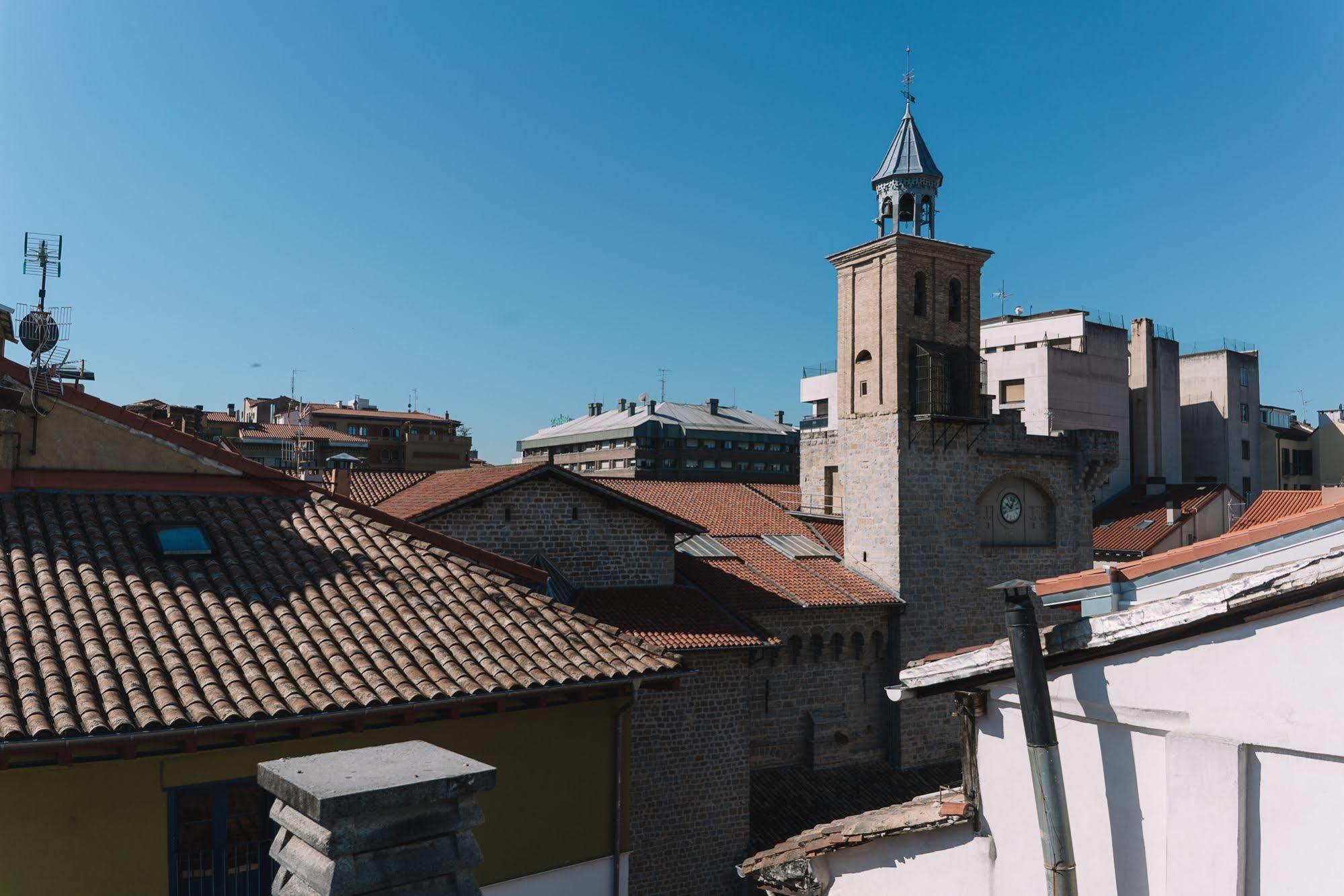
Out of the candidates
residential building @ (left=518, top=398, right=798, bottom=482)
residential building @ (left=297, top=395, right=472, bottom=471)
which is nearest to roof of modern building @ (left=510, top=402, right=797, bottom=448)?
residential building @ (left=518, top=398, right=798, bottom=482)

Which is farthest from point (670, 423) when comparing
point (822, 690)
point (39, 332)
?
point (39, 332)

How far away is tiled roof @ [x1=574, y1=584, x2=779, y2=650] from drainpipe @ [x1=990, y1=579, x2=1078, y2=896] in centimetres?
1168

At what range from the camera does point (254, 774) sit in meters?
8.27

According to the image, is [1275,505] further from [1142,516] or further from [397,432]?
[397,432]

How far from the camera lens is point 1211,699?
4.64 m

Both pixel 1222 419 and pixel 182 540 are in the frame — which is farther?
pixel 1222 419

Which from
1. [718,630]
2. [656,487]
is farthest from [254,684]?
[656,487]

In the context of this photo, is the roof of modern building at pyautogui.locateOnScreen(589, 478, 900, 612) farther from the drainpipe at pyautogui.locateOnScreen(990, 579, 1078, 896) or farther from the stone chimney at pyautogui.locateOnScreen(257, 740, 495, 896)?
the stone chimney at pyautogui.locateOnScreen(257, 740, 495, 896)

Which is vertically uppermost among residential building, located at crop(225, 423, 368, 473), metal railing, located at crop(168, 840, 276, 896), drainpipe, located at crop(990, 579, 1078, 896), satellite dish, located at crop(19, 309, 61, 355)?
residential building, located at crop(225, 423, 368, 473)

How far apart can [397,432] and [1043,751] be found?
70.2 metres

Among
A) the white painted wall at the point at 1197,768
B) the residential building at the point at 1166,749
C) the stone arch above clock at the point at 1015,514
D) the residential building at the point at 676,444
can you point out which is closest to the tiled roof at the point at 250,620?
the residential building at the point at 1166,749

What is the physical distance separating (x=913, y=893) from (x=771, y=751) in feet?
51.9

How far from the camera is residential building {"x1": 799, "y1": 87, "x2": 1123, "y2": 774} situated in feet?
78.4

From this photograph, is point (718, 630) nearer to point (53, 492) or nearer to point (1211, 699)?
point (53, 492)
